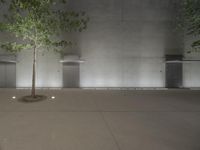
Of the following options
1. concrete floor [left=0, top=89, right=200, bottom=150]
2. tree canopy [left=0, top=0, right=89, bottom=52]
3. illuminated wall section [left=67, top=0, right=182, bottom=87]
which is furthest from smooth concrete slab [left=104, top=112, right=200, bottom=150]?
illuminated wall section [left=67, top=0, right=182, bottom=87]

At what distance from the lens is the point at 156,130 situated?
573cm

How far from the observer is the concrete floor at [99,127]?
469 centimetres

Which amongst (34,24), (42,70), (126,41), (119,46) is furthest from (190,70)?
(34,24)

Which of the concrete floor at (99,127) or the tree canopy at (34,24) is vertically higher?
the tree canopy at (34,24)

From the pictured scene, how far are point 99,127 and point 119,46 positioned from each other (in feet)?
35.1

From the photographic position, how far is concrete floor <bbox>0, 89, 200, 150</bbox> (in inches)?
185

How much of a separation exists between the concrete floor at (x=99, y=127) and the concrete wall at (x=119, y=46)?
705 centimetres

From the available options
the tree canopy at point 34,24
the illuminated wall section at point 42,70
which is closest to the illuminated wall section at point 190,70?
the illuminated wall section at point 42,70

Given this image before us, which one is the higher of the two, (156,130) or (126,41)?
(126,41)

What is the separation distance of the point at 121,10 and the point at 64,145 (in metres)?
12.9

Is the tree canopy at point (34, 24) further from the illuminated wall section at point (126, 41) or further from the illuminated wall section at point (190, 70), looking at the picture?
the illuminated wall section at point (190, 70)

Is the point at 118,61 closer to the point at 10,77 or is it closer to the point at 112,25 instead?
the point at 112,25

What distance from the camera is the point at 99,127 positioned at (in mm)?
5969

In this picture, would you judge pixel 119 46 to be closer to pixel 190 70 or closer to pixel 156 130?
pixel 190 70
